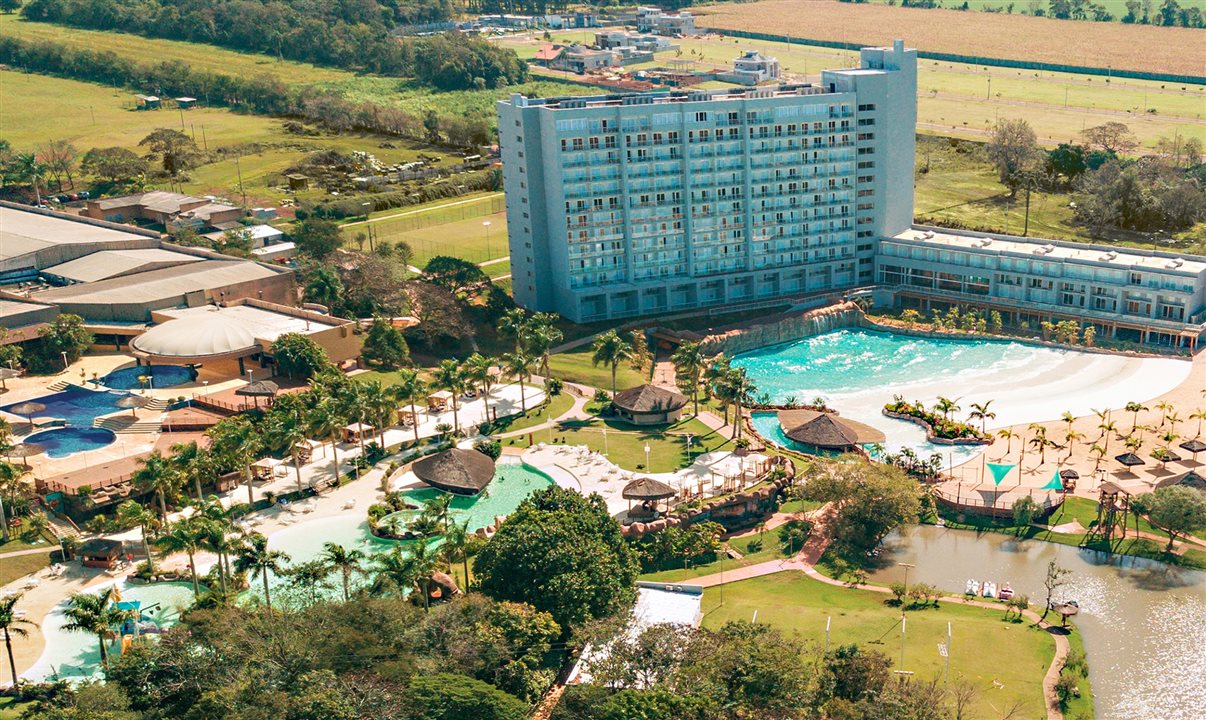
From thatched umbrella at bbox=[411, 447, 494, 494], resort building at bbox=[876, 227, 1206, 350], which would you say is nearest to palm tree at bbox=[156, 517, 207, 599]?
thatched umbrella at bbox=[411, 447, 494, 494]

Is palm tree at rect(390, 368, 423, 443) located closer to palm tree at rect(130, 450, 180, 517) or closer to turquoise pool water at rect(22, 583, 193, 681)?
palm tree at rect(130, 450, 180, 517)

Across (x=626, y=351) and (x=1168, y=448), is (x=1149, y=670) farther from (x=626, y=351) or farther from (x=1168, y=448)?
(x=626, y=351)

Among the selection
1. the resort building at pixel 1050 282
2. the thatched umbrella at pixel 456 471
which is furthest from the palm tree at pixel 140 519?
the resort building at pixel 1050 282

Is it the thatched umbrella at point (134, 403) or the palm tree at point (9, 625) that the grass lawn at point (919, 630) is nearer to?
the palm tree at point (9, 625)

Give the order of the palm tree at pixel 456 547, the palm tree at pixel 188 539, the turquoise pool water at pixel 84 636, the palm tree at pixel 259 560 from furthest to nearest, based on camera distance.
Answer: the palm tree at pixel 456 547 → the palm tree at pixel 188 539 → the palm tree at pixel 259 560 → the turquoise pool water at pixel 84 636

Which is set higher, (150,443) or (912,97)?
(912,97)

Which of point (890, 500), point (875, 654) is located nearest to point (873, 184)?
point (890, 500)

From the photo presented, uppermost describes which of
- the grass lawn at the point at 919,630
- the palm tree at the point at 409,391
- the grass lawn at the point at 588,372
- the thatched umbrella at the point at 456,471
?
the palm tree at the point at 409,391
